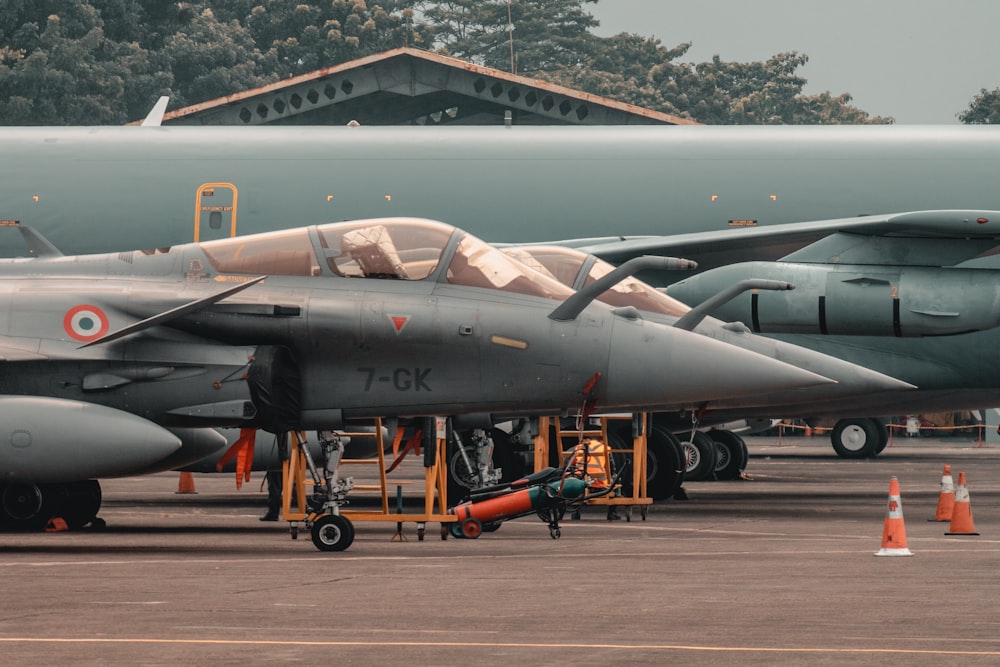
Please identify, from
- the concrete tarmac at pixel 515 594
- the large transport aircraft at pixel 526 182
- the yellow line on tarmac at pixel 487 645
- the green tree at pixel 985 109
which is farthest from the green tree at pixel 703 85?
the yellow line on tarmac at pixel 487 645

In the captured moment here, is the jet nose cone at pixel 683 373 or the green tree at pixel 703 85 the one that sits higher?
the green tree at pixel 703 85

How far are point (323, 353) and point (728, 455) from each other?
1636cm

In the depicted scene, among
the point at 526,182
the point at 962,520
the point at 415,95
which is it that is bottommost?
the point at 962,520

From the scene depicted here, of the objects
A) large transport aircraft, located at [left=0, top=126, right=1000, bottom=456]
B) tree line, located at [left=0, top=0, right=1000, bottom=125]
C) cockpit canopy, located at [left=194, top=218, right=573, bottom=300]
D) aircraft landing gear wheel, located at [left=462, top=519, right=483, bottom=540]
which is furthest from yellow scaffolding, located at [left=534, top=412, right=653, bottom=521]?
tree line, located at [left=0, top=0, right=1000, bottom=125]

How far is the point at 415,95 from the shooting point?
4831cm

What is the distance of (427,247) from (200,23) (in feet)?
216

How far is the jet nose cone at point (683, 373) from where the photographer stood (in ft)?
50.3

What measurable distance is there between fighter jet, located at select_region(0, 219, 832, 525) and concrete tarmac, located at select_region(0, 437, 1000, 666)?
3.83 ft

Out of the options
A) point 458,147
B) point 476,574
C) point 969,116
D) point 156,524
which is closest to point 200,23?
point 969,116

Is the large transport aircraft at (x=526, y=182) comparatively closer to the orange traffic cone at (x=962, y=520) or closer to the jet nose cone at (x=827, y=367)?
the jet nose cone at (x=827, y=367)

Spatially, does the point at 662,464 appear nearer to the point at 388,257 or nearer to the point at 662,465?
the point at 662,465

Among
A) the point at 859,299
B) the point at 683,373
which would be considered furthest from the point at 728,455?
the point at 683,373

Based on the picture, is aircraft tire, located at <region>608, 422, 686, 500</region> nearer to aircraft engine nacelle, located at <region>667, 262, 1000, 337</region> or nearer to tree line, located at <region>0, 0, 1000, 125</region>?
aircraft engine nacelle, located at <region>667, 262, 1000, 337</region>

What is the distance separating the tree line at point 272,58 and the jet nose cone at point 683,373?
49.7 metres
